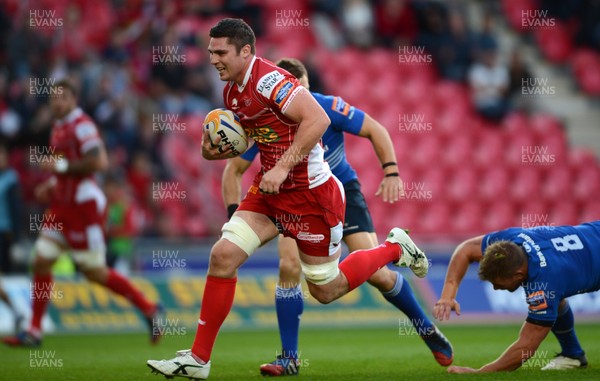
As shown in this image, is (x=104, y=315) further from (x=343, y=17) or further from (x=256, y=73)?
(x=343, y=17)

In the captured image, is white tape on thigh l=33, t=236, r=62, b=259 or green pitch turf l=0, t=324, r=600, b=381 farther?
white tape on thigh l=33, t=236, r=62, b=259

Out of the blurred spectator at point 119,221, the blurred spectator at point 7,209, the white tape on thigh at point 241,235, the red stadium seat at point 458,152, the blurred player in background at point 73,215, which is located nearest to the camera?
the white tape on thigh at point 241,235

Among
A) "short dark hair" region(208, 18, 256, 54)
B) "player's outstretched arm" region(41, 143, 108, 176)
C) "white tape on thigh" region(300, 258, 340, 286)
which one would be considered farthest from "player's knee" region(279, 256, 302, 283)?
"player's outstretched arm" region(41, 143, 108, 176)

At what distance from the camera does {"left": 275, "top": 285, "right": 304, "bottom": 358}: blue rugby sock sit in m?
7.54

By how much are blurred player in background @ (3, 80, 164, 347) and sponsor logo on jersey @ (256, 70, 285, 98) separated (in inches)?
174

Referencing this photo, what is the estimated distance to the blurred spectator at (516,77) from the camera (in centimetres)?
1877

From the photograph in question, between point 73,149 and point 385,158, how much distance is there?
4.43m

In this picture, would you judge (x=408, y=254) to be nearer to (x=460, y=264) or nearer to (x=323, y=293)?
(x=460, y=264)

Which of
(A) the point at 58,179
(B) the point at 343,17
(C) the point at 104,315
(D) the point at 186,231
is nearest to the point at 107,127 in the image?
(D) the point at 186,231

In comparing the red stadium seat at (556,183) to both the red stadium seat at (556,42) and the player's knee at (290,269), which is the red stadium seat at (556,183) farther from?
the player's knee at (290,269)

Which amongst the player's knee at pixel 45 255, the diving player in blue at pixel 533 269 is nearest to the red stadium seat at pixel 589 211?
the player's knee at pixel 45 255

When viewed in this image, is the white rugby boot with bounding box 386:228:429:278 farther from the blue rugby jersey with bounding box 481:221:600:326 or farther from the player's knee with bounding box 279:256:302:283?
the player's knee with bounding box 279:256:302:283

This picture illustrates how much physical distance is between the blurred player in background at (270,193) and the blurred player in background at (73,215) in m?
4.16

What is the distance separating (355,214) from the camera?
7.87m
